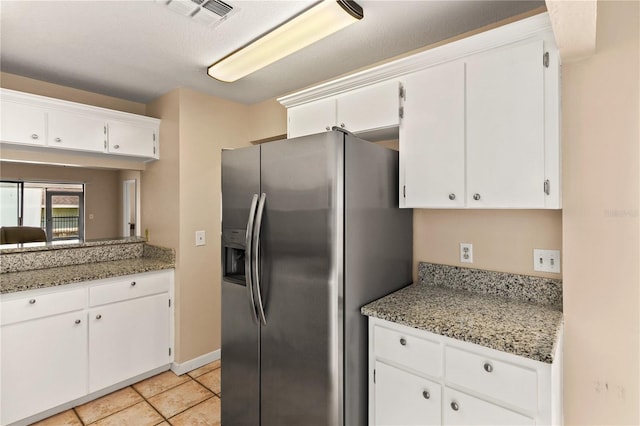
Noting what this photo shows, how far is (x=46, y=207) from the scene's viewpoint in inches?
117

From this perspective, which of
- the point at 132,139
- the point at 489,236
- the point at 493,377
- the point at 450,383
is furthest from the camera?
the point at 132,139

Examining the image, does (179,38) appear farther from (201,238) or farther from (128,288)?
(128,288)

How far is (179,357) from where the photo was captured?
9.29 ft

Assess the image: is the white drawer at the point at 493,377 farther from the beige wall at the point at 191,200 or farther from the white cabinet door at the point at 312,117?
the beige wall at the point at 191,200

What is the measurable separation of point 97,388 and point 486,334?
2719mm

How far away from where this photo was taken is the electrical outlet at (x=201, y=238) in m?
2.95

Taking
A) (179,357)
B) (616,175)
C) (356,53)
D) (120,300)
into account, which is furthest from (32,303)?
(616,175)

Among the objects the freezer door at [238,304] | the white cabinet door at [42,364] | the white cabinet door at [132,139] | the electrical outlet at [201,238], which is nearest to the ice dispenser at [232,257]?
the freezer door at [238,304]

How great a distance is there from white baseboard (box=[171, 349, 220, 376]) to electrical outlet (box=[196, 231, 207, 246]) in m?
1.04

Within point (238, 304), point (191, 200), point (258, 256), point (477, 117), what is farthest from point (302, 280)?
point (191, 200)

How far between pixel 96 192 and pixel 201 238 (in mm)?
1254

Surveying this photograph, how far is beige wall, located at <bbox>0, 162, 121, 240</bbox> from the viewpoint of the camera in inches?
Answer: 117

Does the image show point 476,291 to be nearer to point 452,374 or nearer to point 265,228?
point 452,374

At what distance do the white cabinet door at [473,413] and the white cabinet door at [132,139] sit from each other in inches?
117
